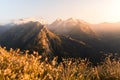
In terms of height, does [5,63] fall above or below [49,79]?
above

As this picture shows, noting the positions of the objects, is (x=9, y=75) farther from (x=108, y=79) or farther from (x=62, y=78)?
(x=108, y=79)

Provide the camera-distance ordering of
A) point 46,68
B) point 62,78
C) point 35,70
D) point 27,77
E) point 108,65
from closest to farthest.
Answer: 1. point 27,77
2. point 35,70
3. point 62,78
4. point 46,68
5. point 108,65

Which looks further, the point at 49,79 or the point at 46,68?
the point at 46,68

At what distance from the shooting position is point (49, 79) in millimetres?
6738

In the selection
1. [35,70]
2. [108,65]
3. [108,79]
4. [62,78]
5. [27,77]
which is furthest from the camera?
[108,65]

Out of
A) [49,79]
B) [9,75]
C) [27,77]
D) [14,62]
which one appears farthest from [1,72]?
[49,79]

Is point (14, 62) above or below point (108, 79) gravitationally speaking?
above

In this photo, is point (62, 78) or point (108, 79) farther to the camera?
point (108, 79)

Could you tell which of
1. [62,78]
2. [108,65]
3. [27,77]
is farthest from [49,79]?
[108,65]

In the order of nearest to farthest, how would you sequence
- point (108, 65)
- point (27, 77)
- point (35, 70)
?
1. point (27, 77)
2. point (35, 70)
3. point (108, 65)

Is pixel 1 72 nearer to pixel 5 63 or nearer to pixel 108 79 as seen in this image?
pixel 5 63

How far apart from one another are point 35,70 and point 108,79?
2810 millimetres

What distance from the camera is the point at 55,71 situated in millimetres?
7234

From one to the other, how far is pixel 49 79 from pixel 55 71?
528mm
